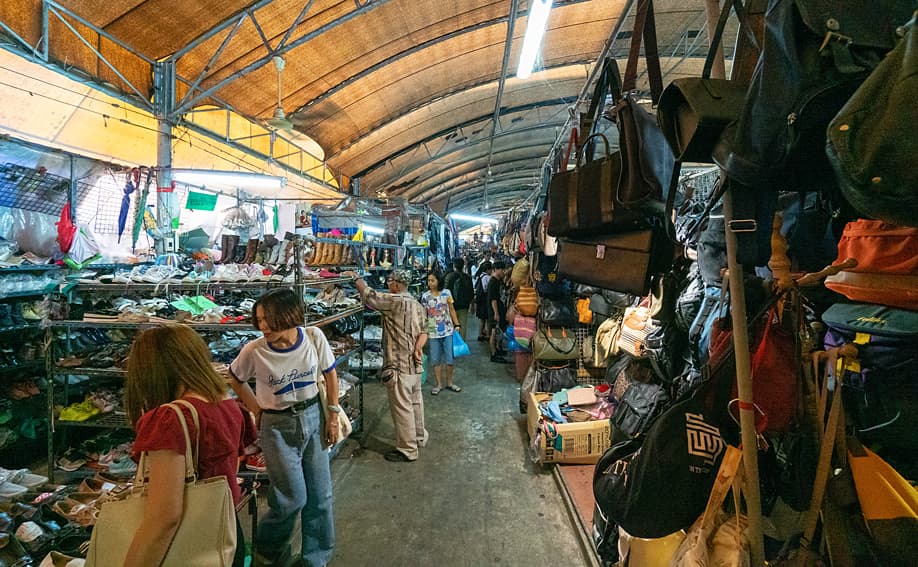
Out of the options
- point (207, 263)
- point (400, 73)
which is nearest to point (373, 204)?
point (400, 73)

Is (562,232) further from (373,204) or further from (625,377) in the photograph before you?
(373,204)

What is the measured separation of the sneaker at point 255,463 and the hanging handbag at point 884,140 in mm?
3706

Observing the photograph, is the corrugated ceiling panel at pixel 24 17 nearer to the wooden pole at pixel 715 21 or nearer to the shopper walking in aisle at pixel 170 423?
the shopper walking in aisle at pixel 170 423

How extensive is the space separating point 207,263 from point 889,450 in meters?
4.47

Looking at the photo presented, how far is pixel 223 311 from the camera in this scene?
333cm

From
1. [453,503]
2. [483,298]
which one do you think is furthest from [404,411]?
[483,298]

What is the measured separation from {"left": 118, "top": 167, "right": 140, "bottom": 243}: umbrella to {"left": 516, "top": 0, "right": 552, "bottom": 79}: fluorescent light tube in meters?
4.79

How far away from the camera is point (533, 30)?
12.5 ft

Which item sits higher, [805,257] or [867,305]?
[805,257]

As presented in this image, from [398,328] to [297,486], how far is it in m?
1.89

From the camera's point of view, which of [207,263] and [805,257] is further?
[207,263]

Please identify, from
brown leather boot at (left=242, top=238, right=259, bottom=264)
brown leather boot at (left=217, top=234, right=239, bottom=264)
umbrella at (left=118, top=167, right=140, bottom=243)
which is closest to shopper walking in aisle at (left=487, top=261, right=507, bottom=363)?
brown leather boot at (left=242, top=238, right=259, bottom=264)

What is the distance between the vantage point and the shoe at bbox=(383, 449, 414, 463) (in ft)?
13.3

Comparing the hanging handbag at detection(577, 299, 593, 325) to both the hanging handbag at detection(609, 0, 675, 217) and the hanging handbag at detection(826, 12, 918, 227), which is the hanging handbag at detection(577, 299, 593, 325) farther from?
the hanging handbag at detection(826, 12, 918, 227)
